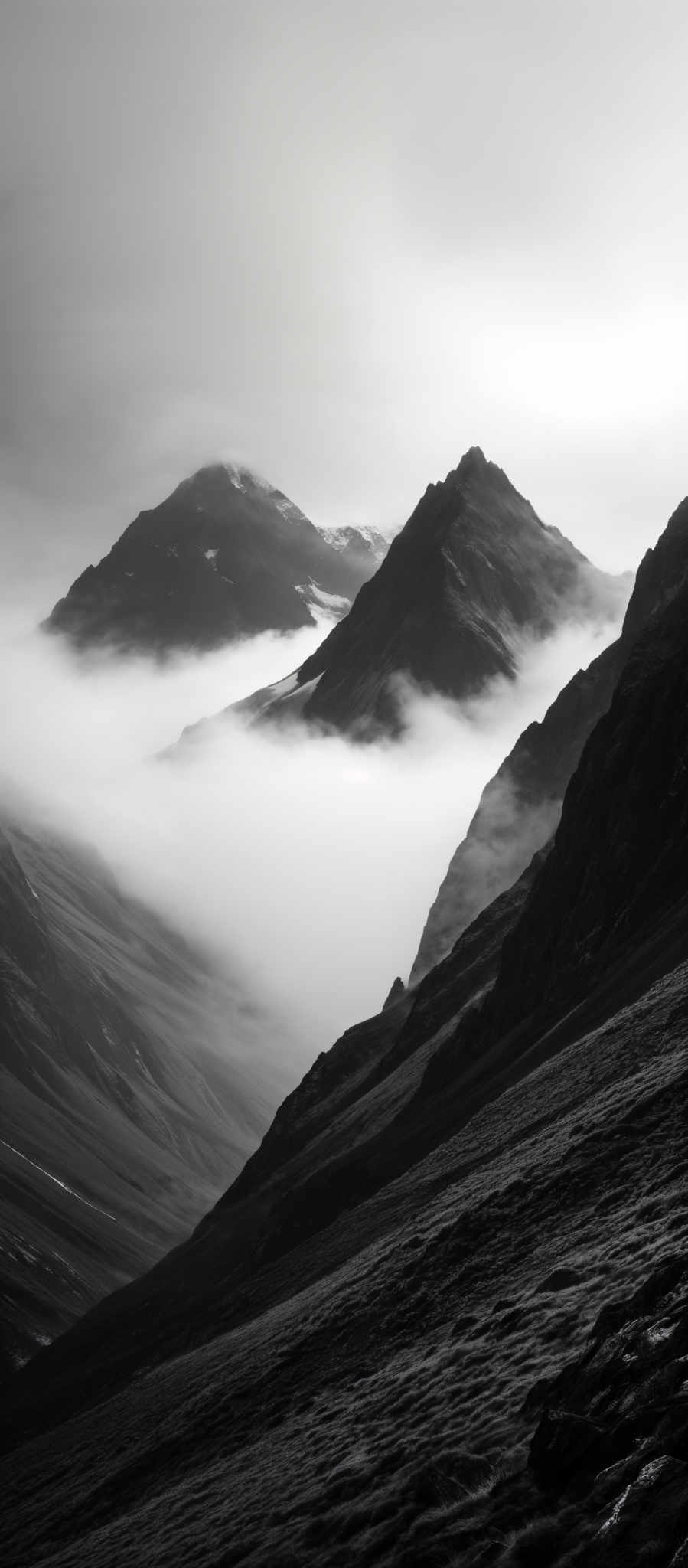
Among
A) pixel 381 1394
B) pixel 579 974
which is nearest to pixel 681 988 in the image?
pixel 579 974

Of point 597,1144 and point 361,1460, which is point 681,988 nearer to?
point 597,1144

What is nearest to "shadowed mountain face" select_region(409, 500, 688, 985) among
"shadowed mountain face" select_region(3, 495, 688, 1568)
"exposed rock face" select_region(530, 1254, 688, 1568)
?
"shadowed mountain face" select_region(3, 495, 688, 1568)

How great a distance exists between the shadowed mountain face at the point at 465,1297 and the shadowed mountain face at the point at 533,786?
3668 centimetres

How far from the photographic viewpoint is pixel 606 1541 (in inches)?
758

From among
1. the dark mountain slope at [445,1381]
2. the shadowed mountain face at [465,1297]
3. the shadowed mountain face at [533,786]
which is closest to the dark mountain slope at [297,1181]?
the shadowed mountain face at [465,1297]

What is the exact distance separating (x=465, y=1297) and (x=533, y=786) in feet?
401

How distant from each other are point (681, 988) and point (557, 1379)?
123ft

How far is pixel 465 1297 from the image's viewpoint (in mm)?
42781

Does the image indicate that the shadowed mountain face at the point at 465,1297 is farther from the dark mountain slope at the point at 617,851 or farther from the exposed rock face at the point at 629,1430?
the dark mountain slope at the point at 617,851

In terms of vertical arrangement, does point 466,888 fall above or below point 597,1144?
above

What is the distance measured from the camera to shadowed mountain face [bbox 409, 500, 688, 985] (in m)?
142

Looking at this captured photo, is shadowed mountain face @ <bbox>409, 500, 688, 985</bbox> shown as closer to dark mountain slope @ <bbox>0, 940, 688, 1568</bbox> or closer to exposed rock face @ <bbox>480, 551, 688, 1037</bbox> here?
exposed rock face @ <bbox>480, 551, 688, 1037</bbox>

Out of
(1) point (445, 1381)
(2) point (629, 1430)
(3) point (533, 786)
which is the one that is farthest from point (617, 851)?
(3) point (533, 786)

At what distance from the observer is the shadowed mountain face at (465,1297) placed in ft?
76.7
